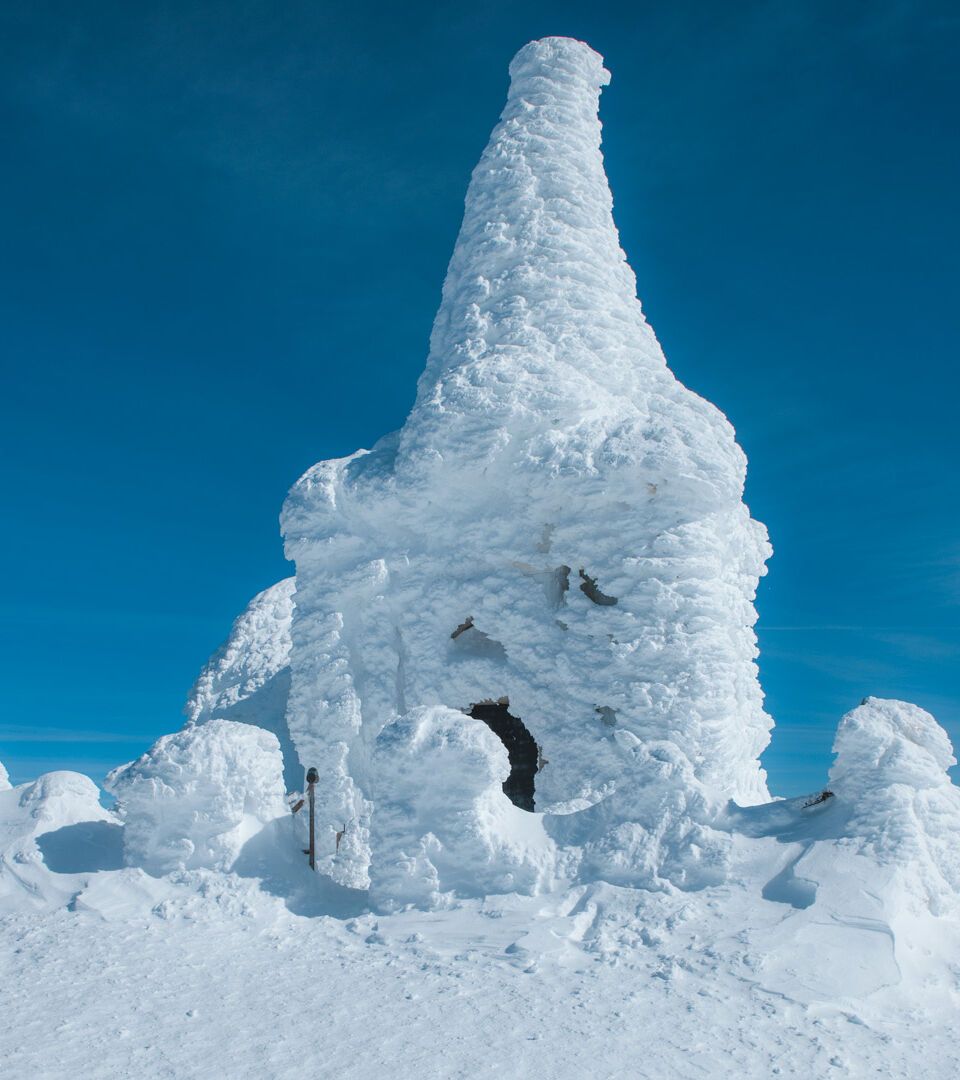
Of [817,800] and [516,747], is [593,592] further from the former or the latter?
[817,800]

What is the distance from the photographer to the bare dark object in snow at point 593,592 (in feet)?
35.9

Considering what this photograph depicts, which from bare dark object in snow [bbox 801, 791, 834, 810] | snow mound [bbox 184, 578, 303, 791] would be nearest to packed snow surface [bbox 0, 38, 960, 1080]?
bare dark object in snow [bbox 801, 791, 834, 810]

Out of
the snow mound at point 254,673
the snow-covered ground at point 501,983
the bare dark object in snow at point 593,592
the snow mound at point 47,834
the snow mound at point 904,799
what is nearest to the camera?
the snow-covered ground at point 501,983

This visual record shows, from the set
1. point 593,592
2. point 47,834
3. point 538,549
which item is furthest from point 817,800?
point 47,834

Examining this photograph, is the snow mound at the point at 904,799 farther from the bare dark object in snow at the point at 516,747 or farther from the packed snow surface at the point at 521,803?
the bare dark object in snow at the point at 516,747

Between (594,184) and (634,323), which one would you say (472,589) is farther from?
(594,184)

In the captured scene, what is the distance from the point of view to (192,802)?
8016mm

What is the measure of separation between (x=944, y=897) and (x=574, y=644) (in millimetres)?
5197

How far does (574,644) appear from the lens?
Answer: 1091cm

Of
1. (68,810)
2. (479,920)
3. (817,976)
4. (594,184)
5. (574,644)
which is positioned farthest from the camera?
(594,184)

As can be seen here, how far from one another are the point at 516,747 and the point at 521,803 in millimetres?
682

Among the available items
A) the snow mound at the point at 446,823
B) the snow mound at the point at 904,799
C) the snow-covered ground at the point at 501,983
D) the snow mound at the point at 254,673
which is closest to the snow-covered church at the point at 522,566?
the snow mound at the point at 446,823

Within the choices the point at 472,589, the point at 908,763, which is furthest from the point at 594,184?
the point at 908,763

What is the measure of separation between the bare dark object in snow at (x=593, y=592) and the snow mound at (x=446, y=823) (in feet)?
12.4
